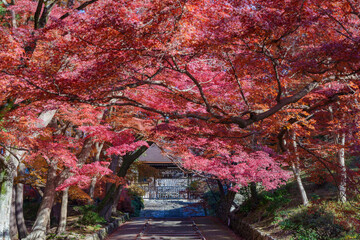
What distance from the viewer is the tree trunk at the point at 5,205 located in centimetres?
753

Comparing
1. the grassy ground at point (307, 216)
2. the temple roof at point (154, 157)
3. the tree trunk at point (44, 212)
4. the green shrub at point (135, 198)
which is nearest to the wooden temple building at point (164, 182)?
the temple roof at point (154, 157)

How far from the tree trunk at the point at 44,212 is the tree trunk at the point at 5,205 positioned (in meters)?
1.58

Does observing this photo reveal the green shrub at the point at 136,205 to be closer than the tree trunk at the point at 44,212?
No

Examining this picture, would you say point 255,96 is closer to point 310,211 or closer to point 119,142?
point 310,211

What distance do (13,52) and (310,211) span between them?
8.11 m

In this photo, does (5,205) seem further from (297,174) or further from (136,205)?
(136,205)

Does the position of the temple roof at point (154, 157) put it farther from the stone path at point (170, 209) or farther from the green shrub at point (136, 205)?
the green shrub at point (136, 205)

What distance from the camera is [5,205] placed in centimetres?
776

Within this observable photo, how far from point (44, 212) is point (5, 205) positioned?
1.99 metres

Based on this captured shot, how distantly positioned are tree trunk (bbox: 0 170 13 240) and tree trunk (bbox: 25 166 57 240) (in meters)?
1.58

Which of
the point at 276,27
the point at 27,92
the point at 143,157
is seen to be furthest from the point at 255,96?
the point at 143,157

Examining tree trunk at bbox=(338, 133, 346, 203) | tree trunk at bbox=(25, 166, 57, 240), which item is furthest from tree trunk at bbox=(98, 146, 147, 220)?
tree trunk at bbox=(338, 133, 346, 203)

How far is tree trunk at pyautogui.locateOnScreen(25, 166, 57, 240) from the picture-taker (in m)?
9.17

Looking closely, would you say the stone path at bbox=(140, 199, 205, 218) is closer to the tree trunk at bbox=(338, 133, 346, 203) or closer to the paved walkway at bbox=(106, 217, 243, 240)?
the paved walkway at bbox=(106, 217, 243, 240)
